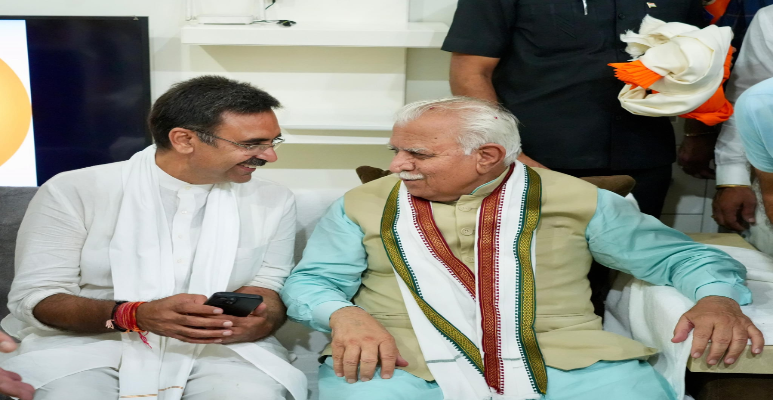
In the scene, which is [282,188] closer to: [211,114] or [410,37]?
[211,114]

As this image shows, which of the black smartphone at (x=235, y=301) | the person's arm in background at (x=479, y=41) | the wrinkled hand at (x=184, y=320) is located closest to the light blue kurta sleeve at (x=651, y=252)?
the person's arm in background at (x=479, y=41)

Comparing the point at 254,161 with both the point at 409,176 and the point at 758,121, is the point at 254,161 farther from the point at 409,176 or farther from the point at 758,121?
the point at 758,121

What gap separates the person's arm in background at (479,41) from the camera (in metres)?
2.75

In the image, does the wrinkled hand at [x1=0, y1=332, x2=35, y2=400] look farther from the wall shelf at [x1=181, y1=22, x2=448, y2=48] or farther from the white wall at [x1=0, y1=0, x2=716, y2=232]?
the white wall at [x1=0, y1=0, x2=716, y2=232]

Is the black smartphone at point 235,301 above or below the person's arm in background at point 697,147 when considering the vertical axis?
below

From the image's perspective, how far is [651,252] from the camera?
2.27 meters

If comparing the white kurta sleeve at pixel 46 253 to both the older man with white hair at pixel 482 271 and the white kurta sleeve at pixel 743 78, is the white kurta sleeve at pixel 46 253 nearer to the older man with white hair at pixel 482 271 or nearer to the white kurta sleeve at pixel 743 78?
the older man with white hair at pixel 482 271

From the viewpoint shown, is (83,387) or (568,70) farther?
(568,70)

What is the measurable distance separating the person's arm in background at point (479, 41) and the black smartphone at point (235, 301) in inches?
44.9

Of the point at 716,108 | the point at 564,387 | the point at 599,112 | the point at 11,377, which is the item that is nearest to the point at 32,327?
the point at 11,377

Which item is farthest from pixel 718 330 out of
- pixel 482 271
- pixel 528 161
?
pixel 528 161

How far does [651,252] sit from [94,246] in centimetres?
159

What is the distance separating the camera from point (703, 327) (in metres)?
1.96

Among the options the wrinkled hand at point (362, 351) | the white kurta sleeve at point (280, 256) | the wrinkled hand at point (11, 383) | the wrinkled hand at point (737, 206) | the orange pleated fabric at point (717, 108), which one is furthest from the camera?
the wrinkled hand at point (737, 206)
